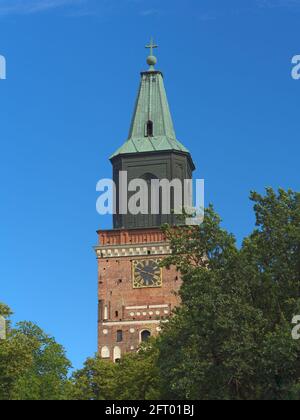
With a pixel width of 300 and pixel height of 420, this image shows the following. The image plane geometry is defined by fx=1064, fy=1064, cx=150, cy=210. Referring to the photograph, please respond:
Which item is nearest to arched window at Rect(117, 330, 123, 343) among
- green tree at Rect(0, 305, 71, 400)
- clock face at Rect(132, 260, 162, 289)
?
clock face at Rect(132, 260, 162, 289)

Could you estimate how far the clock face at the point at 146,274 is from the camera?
78.1m

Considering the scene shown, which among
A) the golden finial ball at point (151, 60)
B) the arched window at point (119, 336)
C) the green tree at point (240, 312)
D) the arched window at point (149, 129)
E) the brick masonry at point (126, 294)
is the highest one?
the golden finial ball at point (151, 60)

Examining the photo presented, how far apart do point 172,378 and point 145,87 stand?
46.6 m

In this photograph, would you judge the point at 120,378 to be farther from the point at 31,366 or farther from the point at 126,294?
the point at 126,294

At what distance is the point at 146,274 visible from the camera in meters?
78.4

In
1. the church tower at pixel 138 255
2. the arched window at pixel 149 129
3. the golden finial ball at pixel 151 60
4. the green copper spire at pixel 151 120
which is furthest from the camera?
the golden finial ball at pixel 151 60

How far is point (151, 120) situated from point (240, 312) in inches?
1832

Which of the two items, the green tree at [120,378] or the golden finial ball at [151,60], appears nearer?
the green tree at [120,378]

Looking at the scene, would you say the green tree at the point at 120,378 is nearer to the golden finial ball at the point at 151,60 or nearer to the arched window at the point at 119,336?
the arched window at the point at 119,336

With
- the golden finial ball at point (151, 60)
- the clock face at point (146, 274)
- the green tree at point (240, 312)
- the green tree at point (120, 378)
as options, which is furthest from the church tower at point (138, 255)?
the green tree at point (240, 312)

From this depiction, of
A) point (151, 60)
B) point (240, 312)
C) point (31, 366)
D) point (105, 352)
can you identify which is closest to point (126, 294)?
point (105, 352)

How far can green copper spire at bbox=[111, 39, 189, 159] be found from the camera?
82.7 meters

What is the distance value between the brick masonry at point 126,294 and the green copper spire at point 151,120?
7.44 m
